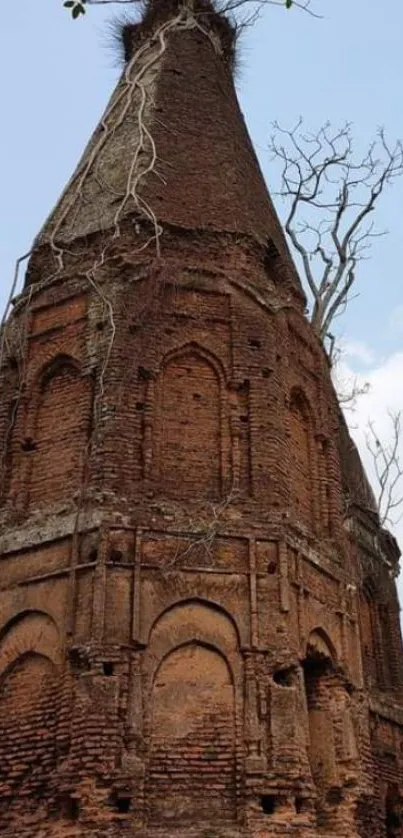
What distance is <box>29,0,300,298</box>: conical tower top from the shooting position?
1427 centimetres

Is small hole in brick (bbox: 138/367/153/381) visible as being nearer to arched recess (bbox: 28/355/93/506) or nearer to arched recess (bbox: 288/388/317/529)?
arched recess (bbox: 28/355/93/506)

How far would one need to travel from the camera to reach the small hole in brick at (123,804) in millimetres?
9898

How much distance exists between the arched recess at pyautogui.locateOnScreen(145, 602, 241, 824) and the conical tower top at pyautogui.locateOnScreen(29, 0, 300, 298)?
5.48 m

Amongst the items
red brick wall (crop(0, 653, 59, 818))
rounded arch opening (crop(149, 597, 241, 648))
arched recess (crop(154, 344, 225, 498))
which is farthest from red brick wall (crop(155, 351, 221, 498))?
red brick wall (crop(0, 653, 59, 818))

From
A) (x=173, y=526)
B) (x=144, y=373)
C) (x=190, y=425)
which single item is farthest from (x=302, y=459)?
(x=173, y=526)

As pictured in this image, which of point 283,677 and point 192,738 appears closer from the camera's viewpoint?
point 192,738

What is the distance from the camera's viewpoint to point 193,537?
37.6ft

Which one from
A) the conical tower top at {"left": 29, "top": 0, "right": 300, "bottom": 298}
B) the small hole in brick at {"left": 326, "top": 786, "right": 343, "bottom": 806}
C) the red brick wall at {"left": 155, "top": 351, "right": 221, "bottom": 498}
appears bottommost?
the small hole in brick at {"left": 326, "top": 786, "right": 343, "bottom": 806}

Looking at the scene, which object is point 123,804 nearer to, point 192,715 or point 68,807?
point 68,807

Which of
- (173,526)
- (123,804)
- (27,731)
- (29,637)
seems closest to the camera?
(123,804)

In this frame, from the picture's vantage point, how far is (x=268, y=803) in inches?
404

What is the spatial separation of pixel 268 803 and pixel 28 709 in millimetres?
2704

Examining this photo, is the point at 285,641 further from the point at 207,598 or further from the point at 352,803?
the point at 352,803

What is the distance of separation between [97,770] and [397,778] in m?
7.73
